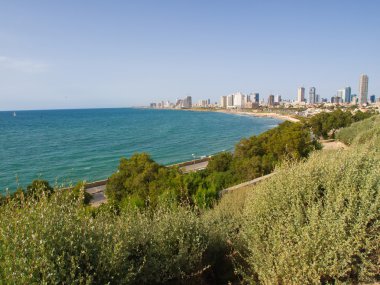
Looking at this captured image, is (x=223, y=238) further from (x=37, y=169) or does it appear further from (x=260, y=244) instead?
(x=37, y=169)

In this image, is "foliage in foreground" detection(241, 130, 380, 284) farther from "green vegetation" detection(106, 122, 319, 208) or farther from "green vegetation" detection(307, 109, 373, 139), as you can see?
"green vegetation" detection(307, 109, 373, 139)

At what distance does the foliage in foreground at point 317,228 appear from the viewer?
10.5 ft

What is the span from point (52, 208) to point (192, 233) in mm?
1920

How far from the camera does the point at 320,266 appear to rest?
10.5ft

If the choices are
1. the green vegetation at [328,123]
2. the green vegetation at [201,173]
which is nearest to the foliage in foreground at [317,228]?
the green vegetation at [201,173]

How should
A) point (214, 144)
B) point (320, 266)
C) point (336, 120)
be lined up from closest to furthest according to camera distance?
1. point (320, 266)
2. point (336, 120)
3. point (214, 144)

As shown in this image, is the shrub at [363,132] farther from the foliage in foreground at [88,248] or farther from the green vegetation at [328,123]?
the green vegetation at [328,123]

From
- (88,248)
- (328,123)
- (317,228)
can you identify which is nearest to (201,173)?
(317,228)

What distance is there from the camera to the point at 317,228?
3547 millimetres

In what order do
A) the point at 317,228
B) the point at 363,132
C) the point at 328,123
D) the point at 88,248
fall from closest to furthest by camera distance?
the point at 88,248
the point at 317,228
the point at 363,132
the point at 328,123

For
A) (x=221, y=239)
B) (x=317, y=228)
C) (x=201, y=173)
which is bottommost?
(x=201, y=173)

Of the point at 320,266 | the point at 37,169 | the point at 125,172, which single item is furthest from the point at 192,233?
the point at 37,169

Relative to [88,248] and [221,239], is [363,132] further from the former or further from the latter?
[88,248]

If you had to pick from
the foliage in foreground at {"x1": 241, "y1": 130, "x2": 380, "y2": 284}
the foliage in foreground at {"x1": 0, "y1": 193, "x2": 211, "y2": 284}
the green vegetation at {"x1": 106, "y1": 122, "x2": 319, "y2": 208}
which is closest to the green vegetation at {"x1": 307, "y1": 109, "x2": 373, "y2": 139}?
the green vegetation at {"x1": 106, "y1": 122, "x2": 319, "y2": 208}
